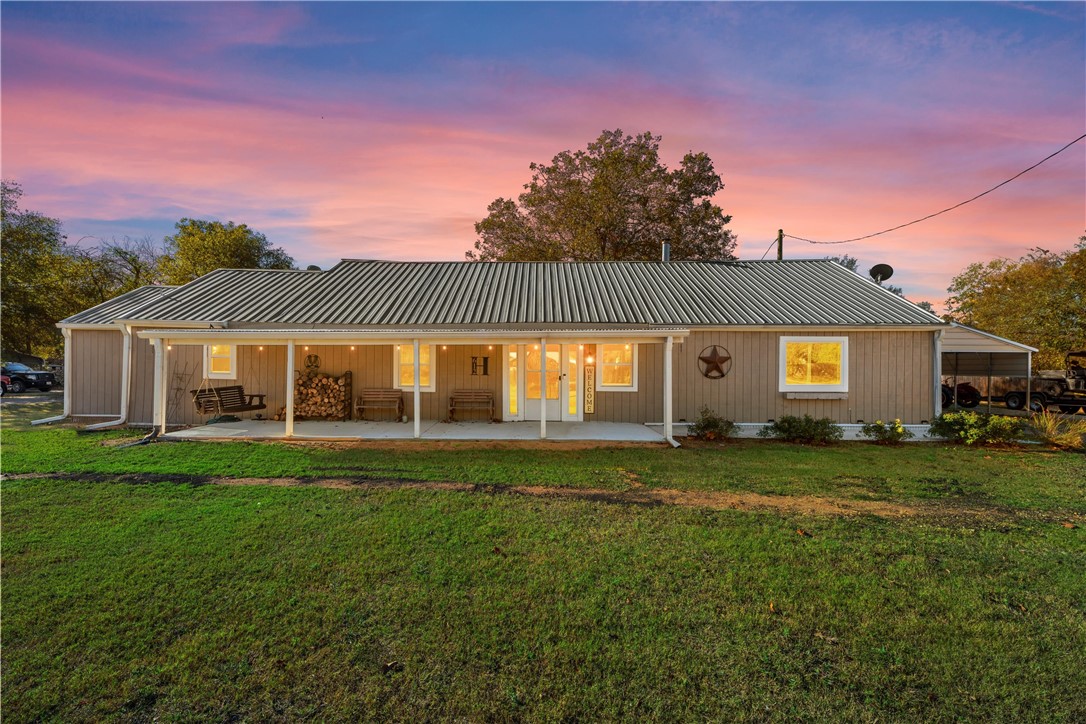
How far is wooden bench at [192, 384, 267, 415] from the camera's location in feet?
30.8

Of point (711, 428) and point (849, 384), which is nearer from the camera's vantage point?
point (711, 428)

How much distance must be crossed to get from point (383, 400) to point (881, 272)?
14.8m

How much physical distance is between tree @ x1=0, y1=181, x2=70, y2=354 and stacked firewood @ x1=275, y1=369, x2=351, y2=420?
16.8m

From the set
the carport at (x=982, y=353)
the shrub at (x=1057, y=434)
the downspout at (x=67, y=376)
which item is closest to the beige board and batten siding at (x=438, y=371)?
the downspout at (x=67, y=376)

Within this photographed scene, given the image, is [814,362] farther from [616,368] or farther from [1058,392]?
[1058,392]

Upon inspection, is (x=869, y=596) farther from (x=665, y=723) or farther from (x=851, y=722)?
(x=665, y=723)

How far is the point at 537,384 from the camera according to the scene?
1085 cm

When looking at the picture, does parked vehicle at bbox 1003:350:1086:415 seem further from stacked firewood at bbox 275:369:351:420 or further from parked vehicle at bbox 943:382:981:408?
stacked firewood at bbox 275:369:351:420

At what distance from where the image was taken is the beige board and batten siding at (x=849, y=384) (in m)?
10.1

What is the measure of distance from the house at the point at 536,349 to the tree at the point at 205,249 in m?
15.2

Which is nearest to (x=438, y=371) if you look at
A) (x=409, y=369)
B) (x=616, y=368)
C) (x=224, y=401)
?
(x=409, y=369)

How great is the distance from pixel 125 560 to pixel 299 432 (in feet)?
19.2

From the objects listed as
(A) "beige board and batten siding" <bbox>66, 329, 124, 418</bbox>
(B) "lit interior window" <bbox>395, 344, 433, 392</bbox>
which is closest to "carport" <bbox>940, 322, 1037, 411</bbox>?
(B) "lit interior window" <bbox>395, 344, 433, 392</bbox>

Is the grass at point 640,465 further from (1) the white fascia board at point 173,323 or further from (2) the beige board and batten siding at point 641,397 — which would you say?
(1) the white fascia board at point 173,323
